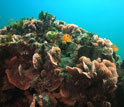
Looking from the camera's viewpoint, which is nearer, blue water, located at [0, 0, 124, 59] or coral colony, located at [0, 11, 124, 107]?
coral colony, located at [0, 11, 124, 107]

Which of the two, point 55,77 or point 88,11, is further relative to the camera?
point 88,11

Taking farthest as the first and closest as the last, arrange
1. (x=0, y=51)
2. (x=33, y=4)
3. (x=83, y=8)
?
1. (x=83, y=8)
2. (x=33, y=4)
3. (x=0, y=51)

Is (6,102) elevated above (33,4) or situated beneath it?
situated beneath

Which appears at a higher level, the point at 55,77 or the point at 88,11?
the point at 88,11

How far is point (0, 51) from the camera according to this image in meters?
2.97

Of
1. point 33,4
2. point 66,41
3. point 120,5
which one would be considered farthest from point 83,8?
point 66,41

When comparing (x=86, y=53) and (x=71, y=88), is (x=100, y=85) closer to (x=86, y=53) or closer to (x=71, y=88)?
(x=71, y=88)

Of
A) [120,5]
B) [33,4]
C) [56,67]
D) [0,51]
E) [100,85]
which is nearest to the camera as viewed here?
[100,85]

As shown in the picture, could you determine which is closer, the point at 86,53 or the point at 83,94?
the point at 83,94

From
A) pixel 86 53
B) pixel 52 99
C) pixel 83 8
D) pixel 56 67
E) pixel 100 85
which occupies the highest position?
pixel 83 8

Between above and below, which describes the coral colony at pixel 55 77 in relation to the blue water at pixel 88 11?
below

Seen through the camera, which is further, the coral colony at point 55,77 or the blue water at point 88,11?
the blue water at point 88,11

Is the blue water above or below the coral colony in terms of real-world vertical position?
above

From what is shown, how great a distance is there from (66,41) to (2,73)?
216 cm
